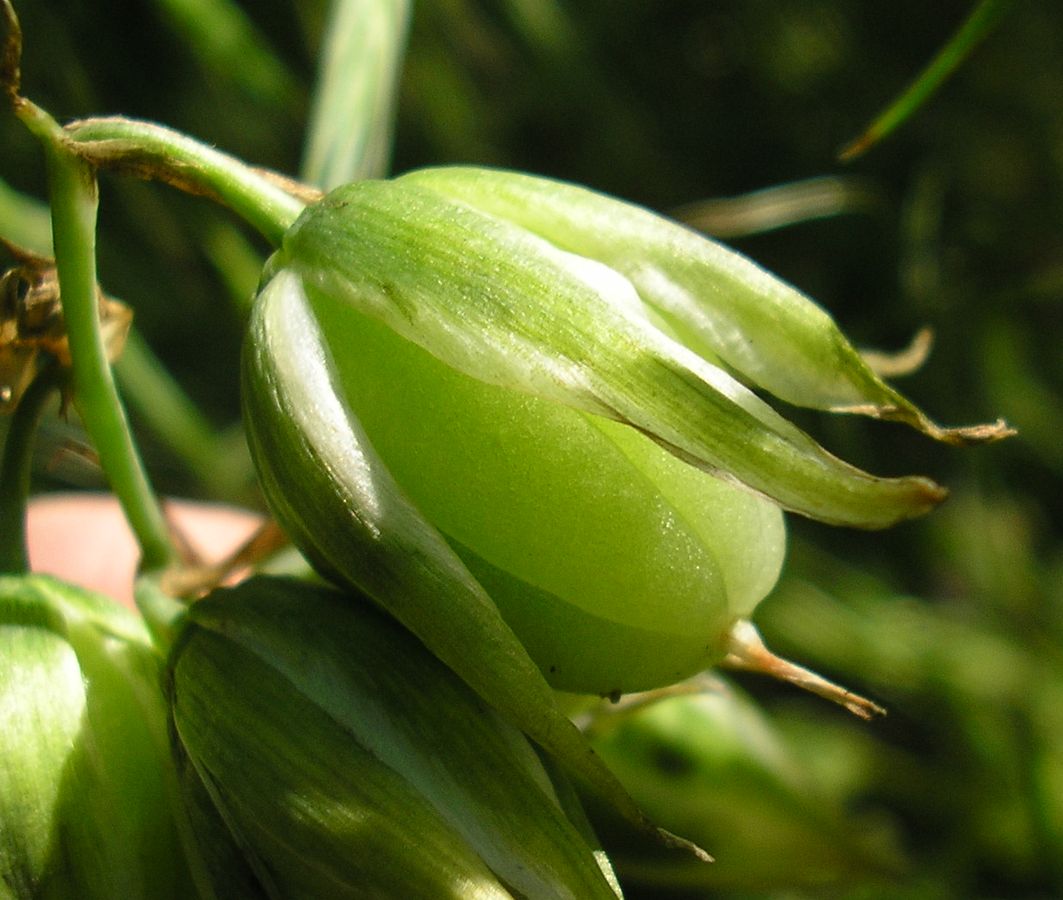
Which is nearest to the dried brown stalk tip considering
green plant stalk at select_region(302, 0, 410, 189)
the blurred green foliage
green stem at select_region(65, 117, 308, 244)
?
green stem at select_region(65, 117, 308, 244)

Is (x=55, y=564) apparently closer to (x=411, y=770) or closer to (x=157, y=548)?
(x=157, y=548)

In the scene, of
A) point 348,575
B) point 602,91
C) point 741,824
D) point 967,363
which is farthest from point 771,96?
point 348,575

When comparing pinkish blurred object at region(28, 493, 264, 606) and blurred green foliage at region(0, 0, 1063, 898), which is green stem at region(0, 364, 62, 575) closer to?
blurred green foliage at region(0, 0, 1063, 898)

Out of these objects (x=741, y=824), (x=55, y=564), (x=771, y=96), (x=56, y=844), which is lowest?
(x=55, y=564)

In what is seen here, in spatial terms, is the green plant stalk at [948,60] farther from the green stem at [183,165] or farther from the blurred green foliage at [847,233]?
the blurred green foliage at [847,233]

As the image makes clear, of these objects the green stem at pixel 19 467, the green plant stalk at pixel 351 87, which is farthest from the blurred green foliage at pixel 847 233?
the green stem at pixel 19 467

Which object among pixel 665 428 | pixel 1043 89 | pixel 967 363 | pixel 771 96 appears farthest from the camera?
pixel 771 96
